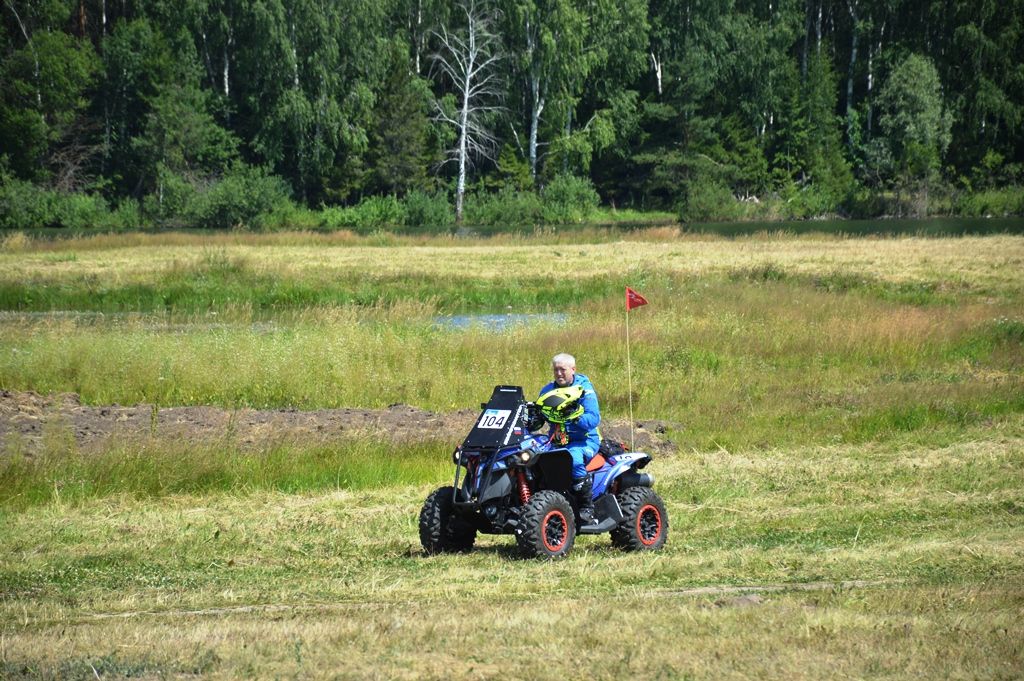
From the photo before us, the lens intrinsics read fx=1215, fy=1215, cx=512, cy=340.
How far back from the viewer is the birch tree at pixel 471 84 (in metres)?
77.7

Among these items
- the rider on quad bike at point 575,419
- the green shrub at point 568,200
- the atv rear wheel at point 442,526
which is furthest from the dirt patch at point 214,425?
the green shrub at point 568,200

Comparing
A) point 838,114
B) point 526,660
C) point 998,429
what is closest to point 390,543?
point 526,660

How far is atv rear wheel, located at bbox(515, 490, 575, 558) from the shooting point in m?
10.7

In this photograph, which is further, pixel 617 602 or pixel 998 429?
pixel 998 429

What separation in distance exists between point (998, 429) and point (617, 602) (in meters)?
11.3

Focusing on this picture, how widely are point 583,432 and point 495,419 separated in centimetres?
91

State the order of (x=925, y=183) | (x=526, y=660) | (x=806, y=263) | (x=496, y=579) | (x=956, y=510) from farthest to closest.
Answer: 1. (x=925, y=183)
2. (x=806, y=263)
3. (x=956, y=510)
4. (x=496, y=579)
5. (x=526, y=660)

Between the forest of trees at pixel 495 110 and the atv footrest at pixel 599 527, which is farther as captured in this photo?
the forest of trees at pixel 495 110

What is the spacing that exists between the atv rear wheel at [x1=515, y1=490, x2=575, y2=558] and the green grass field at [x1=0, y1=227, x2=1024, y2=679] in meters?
0.21

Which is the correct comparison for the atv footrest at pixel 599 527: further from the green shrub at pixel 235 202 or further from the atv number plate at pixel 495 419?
the green shrub at pixel 235 202

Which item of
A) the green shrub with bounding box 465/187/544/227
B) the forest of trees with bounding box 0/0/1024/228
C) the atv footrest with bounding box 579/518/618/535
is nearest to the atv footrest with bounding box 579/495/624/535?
the atv footrest with bounding box 579/518/618/535

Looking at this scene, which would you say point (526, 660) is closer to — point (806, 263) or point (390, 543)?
point (390, 543)

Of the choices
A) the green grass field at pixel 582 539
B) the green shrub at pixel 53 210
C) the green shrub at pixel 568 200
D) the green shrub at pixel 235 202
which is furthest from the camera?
the green shrub at pixel 568 200

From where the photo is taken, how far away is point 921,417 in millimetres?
19438
